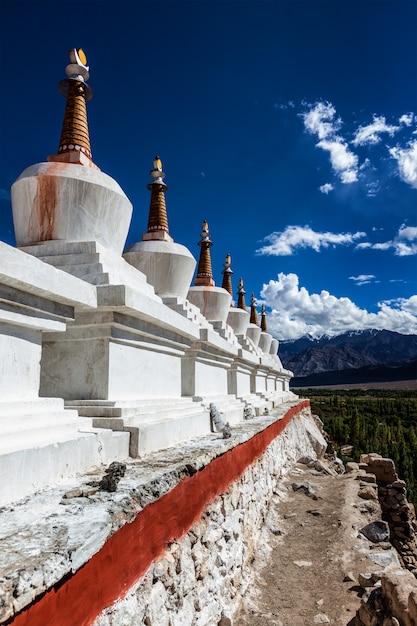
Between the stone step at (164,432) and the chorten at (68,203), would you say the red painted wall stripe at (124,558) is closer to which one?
the stone step at (164,432)

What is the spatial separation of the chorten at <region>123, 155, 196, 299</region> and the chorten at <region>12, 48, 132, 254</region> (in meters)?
2.04

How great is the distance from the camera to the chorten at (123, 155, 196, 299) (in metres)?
7.35

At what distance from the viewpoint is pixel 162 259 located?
734cm

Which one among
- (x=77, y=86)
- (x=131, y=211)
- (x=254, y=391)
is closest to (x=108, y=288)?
(x=131, y=211)

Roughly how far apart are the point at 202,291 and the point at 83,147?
219 inches

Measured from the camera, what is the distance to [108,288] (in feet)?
13.4

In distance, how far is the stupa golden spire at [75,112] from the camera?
5340 mm

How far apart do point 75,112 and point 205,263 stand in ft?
20.2

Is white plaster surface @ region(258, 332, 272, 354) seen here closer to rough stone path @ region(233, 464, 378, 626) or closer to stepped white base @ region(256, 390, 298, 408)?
stepped white base @ region(256, 390, 298, 408)

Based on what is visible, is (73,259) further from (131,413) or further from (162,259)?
(162,259)

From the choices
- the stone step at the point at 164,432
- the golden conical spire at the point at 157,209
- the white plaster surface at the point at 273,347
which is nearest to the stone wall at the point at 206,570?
the stone step at the point at 164,432

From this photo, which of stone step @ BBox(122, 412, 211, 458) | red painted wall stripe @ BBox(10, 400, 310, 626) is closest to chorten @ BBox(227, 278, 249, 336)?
stone step @ BBox(122, 412, 211, 458)

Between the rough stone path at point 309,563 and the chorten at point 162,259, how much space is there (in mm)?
3764

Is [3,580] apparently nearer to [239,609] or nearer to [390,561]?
[239,609]
